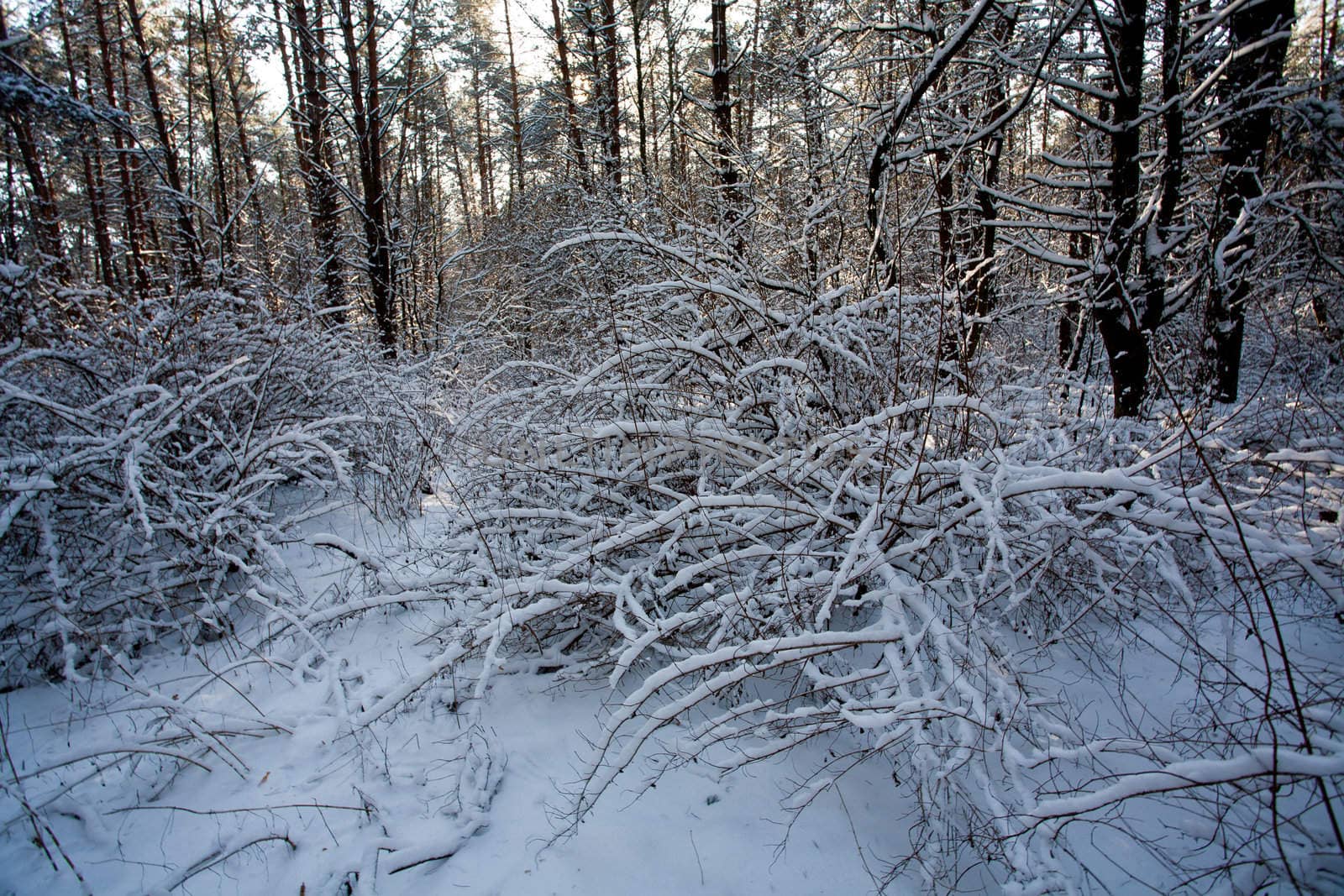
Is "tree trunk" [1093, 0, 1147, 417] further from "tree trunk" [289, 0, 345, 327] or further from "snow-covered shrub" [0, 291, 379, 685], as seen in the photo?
"tree trunk" [289, 0, 345, 327]

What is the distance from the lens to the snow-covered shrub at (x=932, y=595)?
1754 mm

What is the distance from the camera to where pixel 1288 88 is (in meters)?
3.31

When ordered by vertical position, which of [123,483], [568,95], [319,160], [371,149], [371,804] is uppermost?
A: [568,95]

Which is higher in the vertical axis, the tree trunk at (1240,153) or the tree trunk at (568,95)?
the tree trunk at (568,95)

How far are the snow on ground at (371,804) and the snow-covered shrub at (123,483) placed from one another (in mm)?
342

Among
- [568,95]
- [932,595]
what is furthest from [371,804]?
[568,95]

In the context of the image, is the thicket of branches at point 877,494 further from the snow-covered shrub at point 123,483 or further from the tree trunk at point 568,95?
the tree trunk at point 568,95

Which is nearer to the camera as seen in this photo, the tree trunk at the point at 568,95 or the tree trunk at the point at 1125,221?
the tree trunk at the point at 1125,221

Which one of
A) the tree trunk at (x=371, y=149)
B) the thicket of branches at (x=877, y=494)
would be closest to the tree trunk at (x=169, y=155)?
the thicket of branches at (x=877, y=494)

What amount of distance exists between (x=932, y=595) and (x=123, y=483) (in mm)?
3951

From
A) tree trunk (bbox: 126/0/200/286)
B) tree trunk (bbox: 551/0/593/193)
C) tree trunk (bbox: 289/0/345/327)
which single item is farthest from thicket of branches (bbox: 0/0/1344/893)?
tree trunk (bbox: 551/0/593/193)

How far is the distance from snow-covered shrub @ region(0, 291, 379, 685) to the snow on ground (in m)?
0.34

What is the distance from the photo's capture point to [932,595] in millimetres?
2492

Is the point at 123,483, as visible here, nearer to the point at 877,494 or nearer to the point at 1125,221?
the point at 877,494
